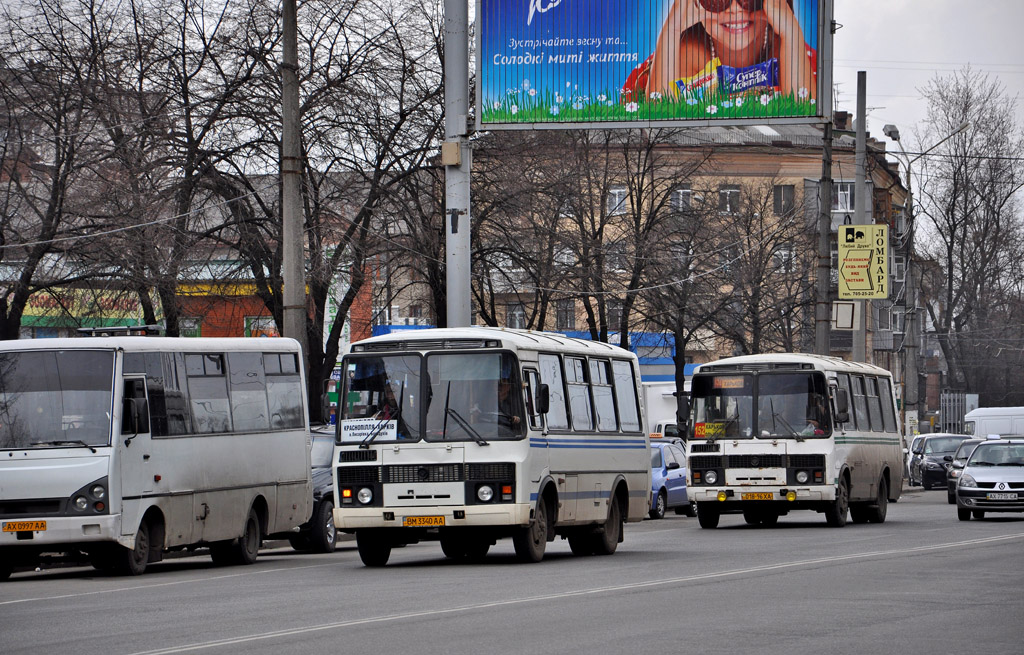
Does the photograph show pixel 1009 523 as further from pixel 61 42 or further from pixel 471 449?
pixel 61 42

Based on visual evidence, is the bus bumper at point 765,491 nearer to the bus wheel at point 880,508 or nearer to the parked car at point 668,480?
the bus wheel at point 880,508

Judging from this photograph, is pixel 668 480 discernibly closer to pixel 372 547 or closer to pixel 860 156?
pixel 860 156

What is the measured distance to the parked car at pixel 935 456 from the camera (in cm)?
4909

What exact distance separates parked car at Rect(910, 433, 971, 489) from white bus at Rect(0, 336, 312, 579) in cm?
3216

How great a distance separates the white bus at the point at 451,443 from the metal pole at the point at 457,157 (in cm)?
699

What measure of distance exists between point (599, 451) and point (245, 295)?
547 inches

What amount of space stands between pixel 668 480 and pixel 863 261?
7.65 m

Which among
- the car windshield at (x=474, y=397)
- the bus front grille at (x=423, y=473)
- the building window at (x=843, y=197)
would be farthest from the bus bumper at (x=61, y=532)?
the building window at (x=843, y=197)

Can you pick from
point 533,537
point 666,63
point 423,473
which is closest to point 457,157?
point 666,63

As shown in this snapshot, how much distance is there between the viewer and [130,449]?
17.9 meters

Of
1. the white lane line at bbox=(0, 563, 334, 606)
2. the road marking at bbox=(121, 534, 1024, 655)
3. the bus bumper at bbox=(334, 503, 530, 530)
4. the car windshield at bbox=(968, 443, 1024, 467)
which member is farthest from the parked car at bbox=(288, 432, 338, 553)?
the car windshield at bbox=(968, 443, 1024, 467)

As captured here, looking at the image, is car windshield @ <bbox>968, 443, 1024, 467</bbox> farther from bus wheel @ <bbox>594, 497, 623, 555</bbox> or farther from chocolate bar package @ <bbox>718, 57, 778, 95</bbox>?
bus wheel @ <bbox>594, 497, 623, 555</bbox>

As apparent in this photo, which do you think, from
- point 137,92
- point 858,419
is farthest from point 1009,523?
point 137,92

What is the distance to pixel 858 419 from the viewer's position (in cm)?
2914
